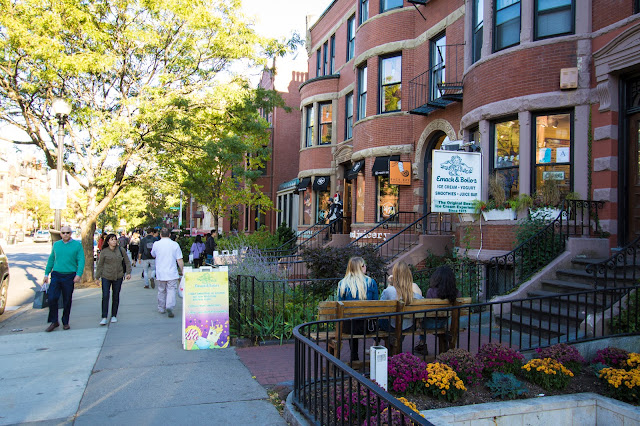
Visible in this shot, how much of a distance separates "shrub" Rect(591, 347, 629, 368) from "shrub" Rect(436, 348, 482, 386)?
4.83 feet

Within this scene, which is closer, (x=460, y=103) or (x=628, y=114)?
(x=628, y=114)

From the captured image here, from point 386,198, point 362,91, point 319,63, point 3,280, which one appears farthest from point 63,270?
point 319,63

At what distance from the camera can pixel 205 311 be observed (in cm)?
749

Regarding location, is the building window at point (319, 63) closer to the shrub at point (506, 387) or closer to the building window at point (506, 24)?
the building window at point (506, 24)

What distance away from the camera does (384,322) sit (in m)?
6.24

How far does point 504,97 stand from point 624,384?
685 centimetres

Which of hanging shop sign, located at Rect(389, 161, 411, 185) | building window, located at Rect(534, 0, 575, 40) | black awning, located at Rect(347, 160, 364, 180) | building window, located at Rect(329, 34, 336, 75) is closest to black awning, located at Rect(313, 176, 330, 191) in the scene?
black awning, located at Rect(347, 160, 364, 180)

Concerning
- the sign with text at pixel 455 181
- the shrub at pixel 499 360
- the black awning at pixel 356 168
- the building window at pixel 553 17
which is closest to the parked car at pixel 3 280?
the sign with text at pixel 455 181

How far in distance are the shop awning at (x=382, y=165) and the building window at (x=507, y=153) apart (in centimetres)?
489

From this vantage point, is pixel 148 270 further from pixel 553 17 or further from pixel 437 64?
pixel 553 17

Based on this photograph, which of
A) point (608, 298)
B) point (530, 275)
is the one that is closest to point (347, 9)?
point (530, 275)

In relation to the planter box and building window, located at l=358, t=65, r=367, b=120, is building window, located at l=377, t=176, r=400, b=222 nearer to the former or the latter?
building window, located at l=358, t=65, r=367, b=120

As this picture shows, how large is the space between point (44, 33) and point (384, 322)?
12971 mm

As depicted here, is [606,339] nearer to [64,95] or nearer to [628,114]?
[628,114]
